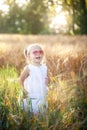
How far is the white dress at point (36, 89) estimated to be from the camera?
1973 millimetres

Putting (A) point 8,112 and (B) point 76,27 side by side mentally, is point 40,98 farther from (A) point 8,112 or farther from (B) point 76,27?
(B) point 76,27

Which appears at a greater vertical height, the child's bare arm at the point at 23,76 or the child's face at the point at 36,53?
the child's face at the point at 36,53

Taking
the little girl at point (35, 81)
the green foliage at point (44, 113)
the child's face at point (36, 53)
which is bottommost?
the green foliage at point (44, 113)

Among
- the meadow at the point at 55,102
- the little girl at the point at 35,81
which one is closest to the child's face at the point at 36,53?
the little girl at the point at 35,81

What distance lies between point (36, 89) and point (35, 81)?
0.11 feet

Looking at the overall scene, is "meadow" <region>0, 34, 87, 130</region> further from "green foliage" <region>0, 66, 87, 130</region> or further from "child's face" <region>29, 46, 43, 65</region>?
"child's face" <region>29, 46, 43, 65</region>

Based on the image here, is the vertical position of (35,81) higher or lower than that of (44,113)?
higher

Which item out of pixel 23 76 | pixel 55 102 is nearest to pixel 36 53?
pixel 23 76

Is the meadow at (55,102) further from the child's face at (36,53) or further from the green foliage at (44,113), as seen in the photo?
the child's face at (36,53)

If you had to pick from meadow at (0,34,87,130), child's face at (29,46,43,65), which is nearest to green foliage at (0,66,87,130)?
meadow at (0,34,87,130)

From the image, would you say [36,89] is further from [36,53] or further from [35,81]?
[36,53]

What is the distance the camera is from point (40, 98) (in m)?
1.99

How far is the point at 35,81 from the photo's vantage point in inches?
78.7

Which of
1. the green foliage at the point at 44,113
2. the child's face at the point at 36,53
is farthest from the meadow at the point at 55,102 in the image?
the child's face at the point at 36,53
